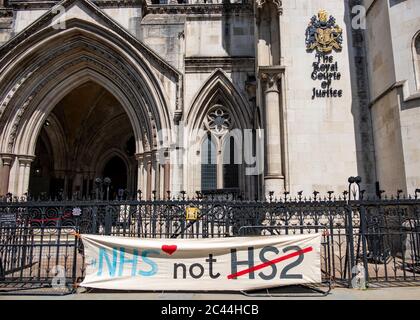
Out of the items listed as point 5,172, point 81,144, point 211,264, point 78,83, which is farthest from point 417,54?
point 81,144

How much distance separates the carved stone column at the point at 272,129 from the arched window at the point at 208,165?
4410mm

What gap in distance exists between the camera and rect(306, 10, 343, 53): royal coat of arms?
11.2 m

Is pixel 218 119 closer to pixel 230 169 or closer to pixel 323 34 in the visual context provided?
pixel 230 169

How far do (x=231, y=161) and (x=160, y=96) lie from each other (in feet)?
14.5

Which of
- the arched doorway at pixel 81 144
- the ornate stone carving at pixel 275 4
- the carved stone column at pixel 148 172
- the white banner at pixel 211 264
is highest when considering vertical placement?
the ornate stone carving at pixel 275 4

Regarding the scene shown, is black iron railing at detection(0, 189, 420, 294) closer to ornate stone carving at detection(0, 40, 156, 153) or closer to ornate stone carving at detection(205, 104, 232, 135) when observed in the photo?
ornate stone carving at detection(205, 104, 232, 135)

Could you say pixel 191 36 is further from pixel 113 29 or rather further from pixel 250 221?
Result: pixel 250 221

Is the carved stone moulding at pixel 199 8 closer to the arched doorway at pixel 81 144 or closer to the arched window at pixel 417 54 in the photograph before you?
the arched doorway at pixel 81 144

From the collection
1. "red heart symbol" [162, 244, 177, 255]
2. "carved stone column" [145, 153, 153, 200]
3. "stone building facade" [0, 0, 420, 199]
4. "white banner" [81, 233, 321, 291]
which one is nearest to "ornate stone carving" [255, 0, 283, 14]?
"stone building facade" [0, 0, 420, 199]

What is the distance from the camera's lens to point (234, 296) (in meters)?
5.43

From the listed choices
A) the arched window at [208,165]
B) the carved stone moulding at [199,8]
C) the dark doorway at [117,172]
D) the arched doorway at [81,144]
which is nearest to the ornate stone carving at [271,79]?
the arched window at [208,165]

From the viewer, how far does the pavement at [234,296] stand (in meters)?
5.21

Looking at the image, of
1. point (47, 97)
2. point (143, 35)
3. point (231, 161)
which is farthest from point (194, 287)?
point (47, 97)

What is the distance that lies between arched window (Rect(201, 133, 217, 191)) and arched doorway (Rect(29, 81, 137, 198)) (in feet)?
20.9
